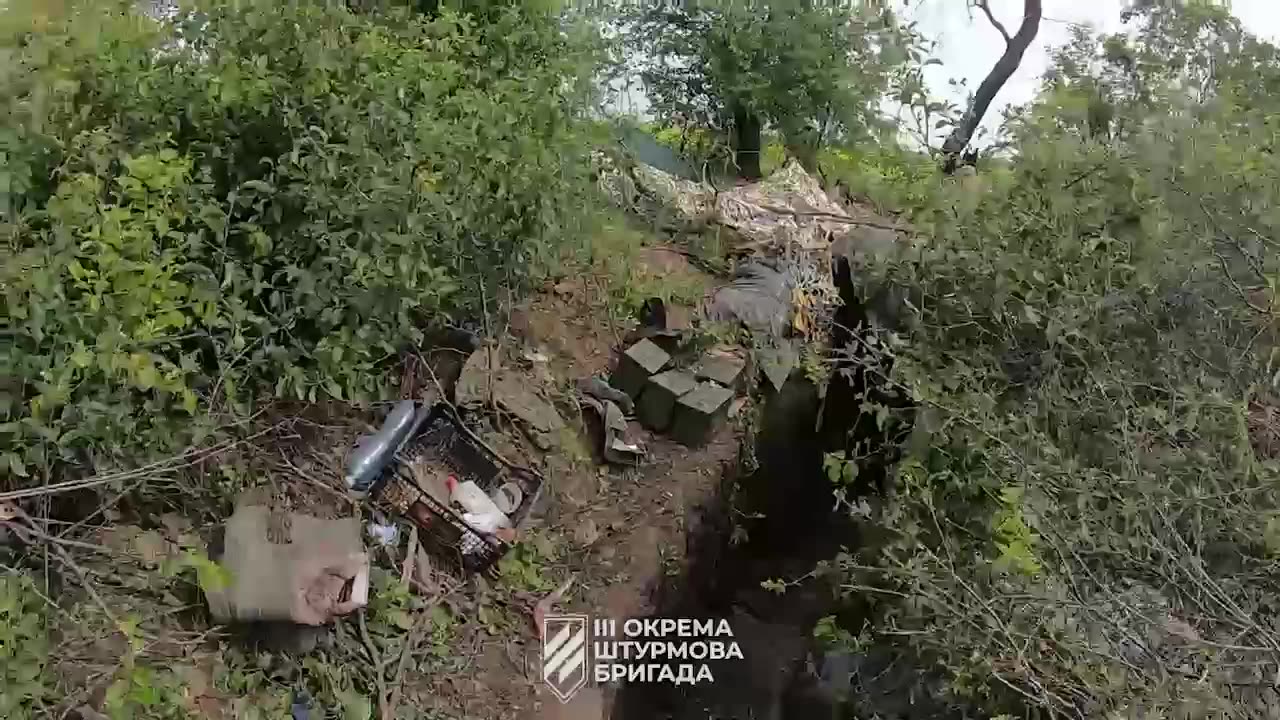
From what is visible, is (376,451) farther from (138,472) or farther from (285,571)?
(138,472)

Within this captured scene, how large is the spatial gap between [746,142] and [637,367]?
1.04 meters

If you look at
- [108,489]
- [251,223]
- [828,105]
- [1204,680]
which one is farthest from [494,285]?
[1204,680]

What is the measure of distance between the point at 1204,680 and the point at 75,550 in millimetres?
1994

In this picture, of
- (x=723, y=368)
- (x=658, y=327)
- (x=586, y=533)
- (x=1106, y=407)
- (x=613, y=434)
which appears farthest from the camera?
(x=658, y=327)

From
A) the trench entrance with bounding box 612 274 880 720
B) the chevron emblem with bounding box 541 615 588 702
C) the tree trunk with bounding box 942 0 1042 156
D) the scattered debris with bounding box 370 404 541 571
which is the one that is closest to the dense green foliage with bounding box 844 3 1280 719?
the tree trunk with bounding box 942 0 1042 156

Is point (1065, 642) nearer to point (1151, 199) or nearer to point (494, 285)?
point (1151, 199)

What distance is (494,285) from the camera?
8.56 feet

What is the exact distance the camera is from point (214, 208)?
6.30 feet

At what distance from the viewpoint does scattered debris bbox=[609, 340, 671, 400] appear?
2.83 metres

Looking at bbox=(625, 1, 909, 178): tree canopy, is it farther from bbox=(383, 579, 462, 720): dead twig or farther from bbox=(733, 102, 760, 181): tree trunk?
bbox=(383, 579, 462, 720): dead twig

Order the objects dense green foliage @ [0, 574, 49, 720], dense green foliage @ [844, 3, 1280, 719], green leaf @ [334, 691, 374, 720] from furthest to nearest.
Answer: green leaf @ [334, 691, 374, 720], dense green foliage @ [0, 574, 49, 720], dense green foliage @ [844, 3, 1280, 719]

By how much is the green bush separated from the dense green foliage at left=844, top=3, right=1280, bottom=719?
3.72ft

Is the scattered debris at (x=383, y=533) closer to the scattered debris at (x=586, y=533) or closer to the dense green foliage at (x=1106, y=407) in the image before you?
the scattered debris at (x=586, y=533)

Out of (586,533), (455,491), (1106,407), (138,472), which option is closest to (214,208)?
(138,472)
